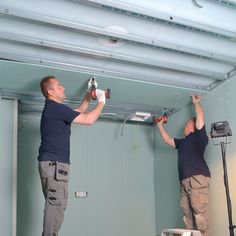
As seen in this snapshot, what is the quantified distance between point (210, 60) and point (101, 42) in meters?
1.15

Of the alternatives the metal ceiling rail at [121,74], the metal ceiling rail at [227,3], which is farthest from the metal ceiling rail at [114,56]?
the metal ceiling rail at [227,3]

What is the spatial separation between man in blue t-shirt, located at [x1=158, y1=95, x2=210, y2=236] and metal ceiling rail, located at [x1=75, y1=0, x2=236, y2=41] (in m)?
1.11

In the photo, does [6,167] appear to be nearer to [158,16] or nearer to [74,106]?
[74,106]

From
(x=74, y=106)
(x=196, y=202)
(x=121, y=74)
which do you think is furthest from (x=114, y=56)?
(x=196, y=202)

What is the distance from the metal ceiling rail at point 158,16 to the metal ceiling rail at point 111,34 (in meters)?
0.20

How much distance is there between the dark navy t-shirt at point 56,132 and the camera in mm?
2561

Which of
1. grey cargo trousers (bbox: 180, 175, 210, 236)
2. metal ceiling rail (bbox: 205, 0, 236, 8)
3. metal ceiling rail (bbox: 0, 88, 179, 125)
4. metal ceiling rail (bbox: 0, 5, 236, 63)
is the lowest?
grey cargo trousers (bbox: 180, 175, 210, 236)

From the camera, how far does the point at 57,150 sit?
2566 mm

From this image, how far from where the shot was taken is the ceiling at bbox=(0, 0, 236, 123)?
7.59 feet

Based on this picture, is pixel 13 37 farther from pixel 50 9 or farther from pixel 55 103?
pixel 55 103

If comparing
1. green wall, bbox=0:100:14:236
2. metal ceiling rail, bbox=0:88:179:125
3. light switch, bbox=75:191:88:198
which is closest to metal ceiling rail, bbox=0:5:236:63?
metal ceiling rail, bbox=0:88:179:125

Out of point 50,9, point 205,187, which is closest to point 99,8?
point 50,9

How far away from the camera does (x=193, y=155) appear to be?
3.60m

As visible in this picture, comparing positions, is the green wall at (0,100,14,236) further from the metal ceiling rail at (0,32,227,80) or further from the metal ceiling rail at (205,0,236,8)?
the metal ceiling rail at (205,0,236,8)
